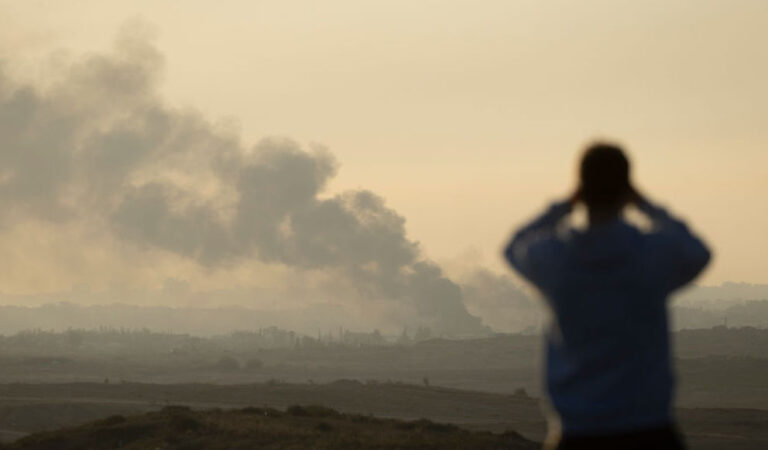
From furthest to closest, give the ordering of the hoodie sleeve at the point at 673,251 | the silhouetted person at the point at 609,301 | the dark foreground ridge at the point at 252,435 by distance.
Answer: the dark foreground ridge at the point at 252,435
the hoodie sleeve at the point at 673,251
the silhouetted person at the point at 609,301

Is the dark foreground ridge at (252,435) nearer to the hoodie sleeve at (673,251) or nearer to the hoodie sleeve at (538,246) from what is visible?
the hoodie sleeve at (538,246)

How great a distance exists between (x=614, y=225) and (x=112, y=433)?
144 ft

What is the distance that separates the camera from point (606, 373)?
584 centimetres

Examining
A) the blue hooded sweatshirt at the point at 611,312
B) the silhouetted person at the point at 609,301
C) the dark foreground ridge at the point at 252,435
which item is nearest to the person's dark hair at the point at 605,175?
the silhouetted person at the point at 609,301

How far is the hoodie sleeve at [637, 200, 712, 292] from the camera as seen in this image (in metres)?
5.93

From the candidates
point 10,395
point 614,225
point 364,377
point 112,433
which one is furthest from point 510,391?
point 614,225

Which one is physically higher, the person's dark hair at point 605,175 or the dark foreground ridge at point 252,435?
the person's dark hair at point 605,175

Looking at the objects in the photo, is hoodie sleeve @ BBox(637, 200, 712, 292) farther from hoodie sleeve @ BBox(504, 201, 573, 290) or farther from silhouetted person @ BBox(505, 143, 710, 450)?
hoodie sleeve @ BBox(504, 201, 573, 290)

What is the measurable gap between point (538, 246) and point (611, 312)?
48cm

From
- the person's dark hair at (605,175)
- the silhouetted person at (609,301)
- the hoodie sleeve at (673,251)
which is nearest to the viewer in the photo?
the silhouetted person at (609,301)

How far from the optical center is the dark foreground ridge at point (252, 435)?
44188 millimetres

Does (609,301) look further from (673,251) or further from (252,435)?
(252,435)

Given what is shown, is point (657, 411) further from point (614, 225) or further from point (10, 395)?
point (10, 395)

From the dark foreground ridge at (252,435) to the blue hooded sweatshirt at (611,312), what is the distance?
1463 inches
